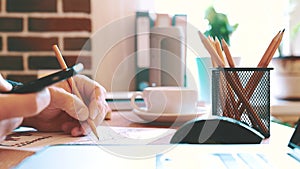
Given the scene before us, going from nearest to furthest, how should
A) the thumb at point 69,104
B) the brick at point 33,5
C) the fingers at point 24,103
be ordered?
the fingers at point 24,103
the thumb at point 69,104
the brick at point 33,5

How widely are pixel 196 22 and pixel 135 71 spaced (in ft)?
1.22

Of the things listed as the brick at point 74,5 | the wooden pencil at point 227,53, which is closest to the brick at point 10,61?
the brick at point 74,5

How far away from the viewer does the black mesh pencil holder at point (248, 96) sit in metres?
0.57

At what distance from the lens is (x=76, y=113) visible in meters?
Answer: 0.59

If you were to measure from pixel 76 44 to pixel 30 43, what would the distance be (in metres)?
0.20

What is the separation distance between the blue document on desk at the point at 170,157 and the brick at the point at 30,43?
1131 mm

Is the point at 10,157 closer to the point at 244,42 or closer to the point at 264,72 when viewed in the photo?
the point at 264,72

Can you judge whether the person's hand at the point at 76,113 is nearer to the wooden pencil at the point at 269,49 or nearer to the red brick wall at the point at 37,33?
the wooden pencil at the point at 269,49

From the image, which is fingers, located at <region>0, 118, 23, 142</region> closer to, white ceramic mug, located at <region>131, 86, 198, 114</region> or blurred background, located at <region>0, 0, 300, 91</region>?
white ceramic mug, located at <region>131, 86, 198, 114</region>

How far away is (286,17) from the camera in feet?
5.60

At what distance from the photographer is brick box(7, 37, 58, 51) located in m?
1.49

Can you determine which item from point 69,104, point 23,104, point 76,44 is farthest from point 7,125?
point 76,44

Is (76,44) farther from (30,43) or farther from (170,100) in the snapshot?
(170,100)

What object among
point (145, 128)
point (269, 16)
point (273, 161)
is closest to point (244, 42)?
point (269, 16)
